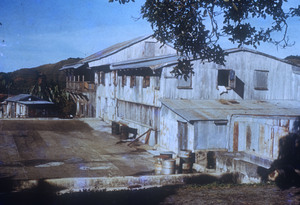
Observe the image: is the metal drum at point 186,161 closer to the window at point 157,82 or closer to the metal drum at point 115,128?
Answer: the window at point 157,82

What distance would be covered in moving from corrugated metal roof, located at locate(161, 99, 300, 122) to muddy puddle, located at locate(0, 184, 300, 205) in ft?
23.7

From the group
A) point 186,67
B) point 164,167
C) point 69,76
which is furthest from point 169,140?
point 69,76

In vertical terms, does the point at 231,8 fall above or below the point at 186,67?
above

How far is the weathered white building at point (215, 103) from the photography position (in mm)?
14633

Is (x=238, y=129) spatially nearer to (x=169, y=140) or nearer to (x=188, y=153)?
(x=188, y=153)

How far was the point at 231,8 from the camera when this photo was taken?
356 inches

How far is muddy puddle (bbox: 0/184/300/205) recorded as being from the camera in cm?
858

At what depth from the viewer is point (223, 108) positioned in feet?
63.0

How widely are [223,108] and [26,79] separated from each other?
64409 mm

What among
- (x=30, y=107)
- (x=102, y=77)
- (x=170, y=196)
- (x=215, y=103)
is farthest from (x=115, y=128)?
(x=30, y=107)

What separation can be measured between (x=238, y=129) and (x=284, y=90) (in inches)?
394

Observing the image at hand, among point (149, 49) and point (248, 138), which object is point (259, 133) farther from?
point (149, 49)

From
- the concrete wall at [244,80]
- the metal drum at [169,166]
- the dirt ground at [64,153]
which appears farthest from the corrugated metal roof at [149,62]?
the metal drum at [169,166]

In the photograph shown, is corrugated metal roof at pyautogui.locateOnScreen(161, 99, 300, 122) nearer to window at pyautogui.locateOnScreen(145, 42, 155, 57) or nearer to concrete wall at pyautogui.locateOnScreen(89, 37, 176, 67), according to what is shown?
window at pyautogui.locateOnScreen(145, 42, 155, 57)
